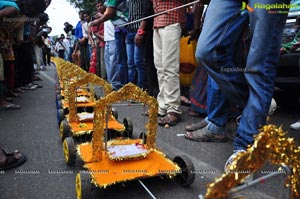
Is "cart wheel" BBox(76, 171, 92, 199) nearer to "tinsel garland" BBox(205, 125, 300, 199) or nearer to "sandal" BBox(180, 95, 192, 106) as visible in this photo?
"tinsel garland" BBox(205, 125, 300, 199)

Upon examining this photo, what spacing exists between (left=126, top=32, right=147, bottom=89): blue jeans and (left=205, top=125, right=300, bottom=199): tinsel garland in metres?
3.17

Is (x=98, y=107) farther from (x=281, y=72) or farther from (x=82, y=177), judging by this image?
(x=281, y=72)

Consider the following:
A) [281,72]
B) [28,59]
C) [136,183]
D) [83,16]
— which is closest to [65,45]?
[83,16]

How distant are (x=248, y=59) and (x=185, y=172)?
0.73 metres

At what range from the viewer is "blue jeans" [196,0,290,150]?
1.68m

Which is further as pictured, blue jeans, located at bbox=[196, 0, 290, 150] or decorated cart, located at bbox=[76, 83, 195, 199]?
blue jeans, located at bbox=[196, 0, 290, 150]

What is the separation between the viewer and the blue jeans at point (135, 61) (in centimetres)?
405

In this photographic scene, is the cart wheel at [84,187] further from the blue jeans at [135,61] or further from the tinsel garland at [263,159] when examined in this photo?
the blue jeans at [135,61]

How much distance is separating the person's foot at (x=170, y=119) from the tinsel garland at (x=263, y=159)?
201 cm

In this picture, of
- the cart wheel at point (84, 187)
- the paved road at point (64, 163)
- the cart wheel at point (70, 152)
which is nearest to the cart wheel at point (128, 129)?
the paved road at point (64, 163)

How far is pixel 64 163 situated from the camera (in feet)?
6.72

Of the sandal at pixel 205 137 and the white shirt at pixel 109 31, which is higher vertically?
the white shirt at pixel 109 31

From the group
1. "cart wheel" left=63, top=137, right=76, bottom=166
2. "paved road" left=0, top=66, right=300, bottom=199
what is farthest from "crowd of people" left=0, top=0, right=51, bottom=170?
"cart wheel" left=63, top=137, right=76, bottom=166

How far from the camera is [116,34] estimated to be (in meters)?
4.88
